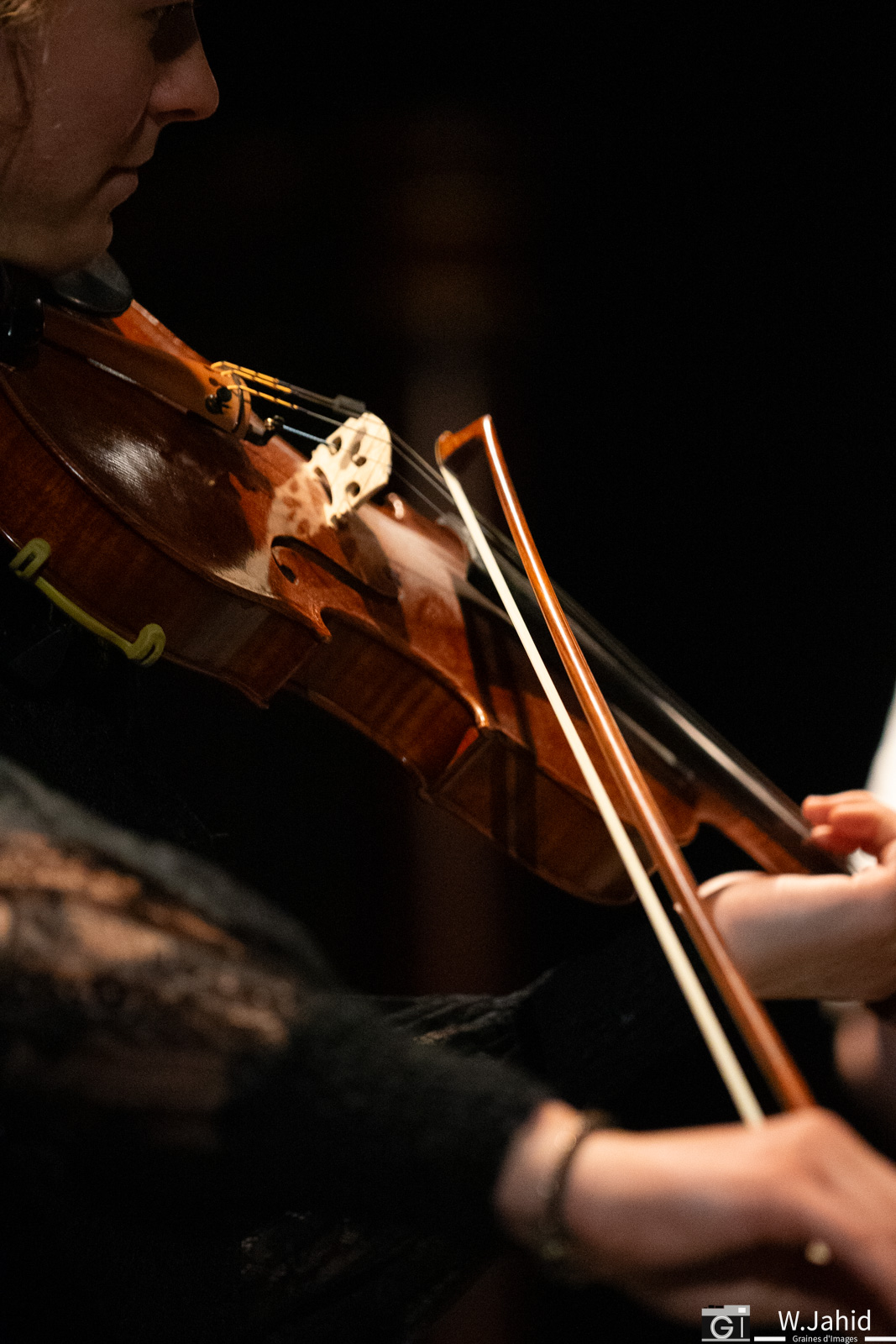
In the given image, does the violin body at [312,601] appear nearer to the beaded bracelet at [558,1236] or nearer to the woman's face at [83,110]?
the woman's face at [83,110]

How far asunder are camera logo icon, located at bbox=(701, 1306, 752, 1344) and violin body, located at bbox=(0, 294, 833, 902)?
521 millimetres

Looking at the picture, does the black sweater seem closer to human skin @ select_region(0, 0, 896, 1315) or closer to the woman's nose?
human skin @ select_region(0, 0, 896, 1315)

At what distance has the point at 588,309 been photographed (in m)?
1.51

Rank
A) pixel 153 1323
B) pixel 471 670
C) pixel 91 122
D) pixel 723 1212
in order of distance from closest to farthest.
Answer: pixel 723 1212
pixel 153 1323
pixel 91 122
pixel 471 670

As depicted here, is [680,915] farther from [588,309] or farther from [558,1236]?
[588,309]

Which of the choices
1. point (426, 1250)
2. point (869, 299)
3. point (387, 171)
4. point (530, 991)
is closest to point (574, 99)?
point (387, 171)

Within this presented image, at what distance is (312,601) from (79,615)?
0.71ft

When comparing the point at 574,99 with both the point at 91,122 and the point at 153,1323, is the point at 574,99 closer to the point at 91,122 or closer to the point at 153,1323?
the point at 91,122

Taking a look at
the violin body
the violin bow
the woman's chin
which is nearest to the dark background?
the violin body

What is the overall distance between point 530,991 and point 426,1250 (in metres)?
0.24

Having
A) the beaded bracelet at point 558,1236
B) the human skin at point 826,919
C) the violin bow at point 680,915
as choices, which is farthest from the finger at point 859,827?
the beaded bracelet at point 558,1236

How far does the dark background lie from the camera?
138 centimetres

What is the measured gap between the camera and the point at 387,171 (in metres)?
1.45

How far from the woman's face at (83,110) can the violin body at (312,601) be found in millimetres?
76
